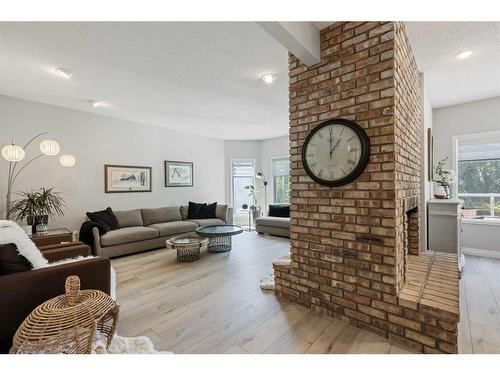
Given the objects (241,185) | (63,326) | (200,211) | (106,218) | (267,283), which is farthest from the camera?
(241,185)

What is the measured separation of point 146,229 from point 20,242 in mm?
2584

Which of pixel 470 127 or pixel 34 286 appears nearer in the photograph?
pixel 34 286

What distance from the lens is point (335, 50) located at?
2010 millimetres

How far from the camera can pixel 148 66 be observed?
272cm

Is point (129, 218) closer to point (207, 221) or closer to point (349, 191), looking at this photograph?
point (207, 221)

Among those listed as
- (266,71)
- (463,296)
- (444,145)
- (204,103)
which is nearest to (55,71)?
(204,103)

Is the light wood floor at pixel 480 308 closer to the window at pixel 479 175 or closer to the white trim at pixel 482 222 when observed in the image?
the white trim at pixel 482 222

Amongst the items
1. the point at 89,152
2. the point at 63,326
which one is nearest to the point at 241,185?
the point at 89,152

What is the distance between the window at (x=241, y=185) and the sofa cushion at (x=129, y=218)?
9.95ft

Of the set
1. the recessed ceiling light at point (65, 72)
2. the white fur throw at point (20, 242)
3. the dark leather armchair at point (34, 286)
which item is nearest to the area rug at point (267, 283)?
the dark leather armchair at point (34, 286)

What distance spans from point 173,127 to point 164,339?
→ 4656 mm

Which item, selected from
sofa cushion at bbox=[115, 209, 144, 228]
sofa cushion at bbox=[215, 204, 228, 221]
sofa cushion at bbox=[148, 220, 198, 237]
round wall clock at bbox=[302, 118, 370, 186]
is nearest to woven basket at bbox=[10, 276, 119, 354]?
round wall clock at bbox=[302, 118, 370, 186]

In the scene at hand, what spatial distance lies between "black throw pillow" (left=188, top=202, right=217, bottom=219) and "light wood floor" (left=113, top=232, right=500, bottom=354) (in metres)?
2.21

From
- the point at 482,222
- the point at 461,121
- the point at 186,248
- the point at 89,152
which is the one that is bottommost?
the point at 186,248
